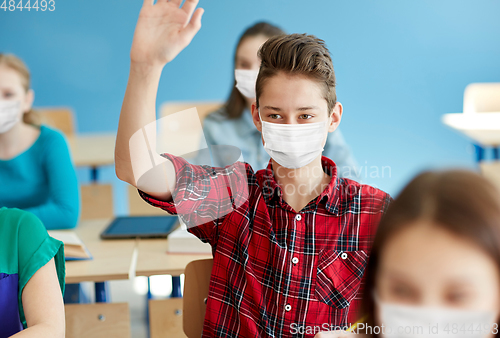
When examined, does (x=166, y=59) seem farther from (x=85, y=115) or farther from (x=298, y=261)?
(x=85, y=115)

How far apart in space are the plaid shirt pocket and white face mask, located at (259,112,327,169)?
0.24m

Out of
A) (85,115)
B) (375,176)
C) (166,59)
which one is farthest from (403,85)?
(166,59)

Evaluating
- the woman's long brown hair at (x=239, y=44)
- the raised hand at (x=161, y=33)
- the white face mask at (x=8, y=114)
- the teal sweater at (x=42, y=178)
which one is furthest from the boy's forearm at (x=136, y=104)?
the woman's long brown hair at (x=239, y=44)

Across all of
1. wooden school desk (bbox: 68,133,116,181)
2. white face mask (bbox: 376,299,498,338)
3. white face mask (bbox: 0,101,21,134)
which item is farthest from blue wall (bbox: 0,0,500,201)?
white face mask (bbox: 376,299,498,338)

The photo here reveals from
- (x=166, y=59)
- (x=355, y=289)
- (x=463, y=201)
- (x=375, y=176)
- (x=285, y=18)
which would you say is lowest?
(x=375, y=176)

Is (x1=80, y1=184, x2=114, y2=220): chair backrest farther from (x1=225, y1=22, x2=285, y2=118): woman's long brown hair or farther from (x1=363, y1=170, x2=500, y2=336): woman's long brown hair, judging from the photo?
(x1=363, y1=170, x2=500, y2=336): woman's long brown hair

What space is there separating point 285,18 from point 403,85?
1.23 m

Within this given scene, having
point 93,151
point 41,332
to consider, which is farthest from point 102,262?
point 93,151

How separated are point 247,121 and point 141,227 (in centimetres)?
86

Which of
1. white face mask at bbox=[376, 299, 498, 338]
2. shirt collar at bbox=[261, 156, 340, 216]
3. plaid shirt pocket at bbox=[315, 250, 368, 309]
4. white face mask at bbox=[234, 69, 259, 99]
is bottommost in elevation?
plaid shirt pocket at bbox=[315, 250, 368, 309]

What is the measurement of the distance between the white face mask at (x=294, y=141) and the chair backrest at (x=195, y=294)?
1.18ft

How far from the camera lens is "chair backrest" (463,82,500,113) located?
3.55 meters

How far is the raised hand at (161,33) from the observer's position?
87 centimetres

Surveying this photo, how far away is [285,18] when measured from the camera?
4.26 meters
